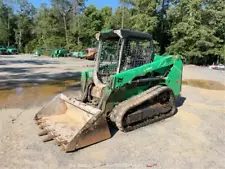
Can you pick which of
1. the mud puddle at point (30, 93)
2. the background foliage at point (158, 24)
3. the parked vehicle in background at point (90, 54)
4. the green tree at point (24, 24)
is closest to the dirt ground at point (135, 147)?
the mud puddle at point (30, 93)

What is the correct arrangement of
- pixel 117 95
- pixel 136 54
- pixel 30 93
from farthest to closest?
pixel 30 93
pixel 136 54
pixel 117 95

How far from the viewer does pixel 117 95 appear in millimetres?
4949

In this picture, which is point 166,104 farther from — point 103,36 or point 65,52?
point 65,52

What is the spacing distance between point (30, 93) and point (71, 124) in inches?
169

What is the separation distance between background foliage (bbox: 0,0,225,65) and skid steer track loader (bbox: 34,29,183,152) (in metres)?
21.3

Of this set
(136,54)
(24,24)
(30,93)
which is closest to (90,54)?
(30,93)

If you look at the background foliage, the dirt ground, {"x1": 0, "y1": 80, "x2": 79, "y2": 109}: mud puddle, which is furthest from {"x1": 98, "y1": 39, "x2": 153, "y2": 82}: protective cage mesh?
the background foliage

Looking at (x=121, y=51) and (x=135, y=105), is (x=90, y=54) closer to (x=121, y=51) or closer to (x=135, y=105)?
(x=121, y=51)

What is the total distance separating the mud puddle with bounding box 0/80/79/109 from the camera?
7123 mm

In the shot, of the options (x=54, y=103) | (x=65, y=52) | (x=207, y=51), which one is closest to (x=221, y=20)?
(x=207, y=51)

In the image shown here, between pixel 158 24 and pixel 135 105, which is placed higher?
pixel 158 24

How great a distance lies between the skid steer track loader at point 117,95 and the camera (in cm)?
439

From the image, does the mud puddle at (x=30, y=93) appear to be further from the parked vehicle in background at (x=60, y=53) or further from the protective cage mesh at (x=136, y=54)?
the parked vehicle in background at (x=60, y=53)

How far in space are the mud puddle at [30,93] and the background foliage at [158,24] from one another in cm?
1849
